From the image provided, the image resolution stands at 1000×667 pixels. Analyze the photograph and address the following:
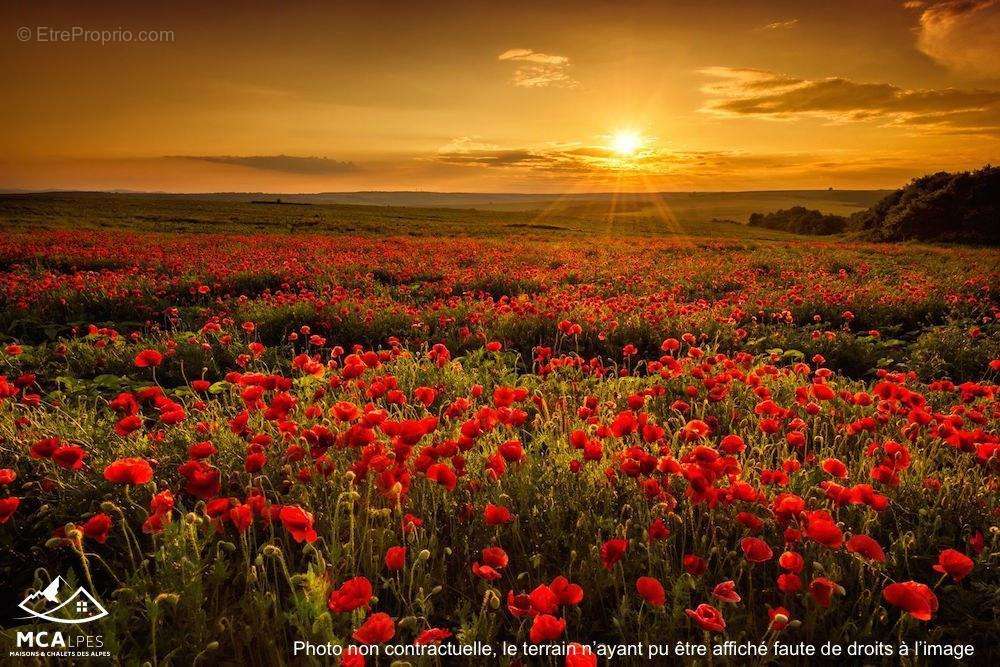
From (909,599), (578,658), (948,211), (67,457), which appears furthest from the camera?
(948,211)

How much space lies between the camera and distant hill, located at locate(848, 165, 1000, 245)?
31859 millimetres

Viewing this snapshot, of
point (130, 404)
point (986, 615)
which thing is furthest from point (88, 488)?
point (986, 615)

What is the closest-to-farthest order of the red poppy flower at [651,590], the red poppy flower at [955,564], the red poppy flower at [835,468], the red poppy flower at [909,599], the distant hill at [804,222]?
the red poppy flower at [909,599], the red poppy flower at [651,590], the red poppy flower at [955,564], the red poppy flower at [835,468], the distant hill at [804,222]

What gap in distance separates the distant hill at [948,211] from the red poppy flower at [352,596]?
40.3 m

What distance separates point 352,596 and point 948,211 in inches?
1691


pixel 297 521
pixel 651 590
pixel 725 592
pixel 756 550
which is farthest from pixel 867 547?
pixel 297 521

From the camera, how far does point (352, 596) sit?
1.64m

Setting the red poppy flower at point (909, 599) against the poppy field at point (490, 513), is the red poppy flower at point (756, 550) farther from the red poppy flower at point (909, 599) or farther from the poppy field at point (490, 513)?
the red poppy flower at point (909, 599)

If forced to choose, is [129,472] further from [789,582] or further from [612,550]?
[789,582]

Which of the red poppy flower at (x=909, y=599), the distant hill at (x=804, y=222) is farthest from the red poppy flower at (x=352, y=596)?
the distant hill at (x=804, y=222)

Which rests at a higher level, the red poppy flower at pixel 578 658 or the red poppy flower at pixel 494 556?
the red poppy flower at pixel 578 658

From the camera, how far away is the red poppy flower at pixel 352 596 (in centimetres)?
162

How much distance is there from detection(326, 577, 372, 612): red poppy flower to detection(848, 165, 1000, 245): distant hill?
132ft

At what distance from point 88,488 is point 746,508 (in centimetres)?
359
